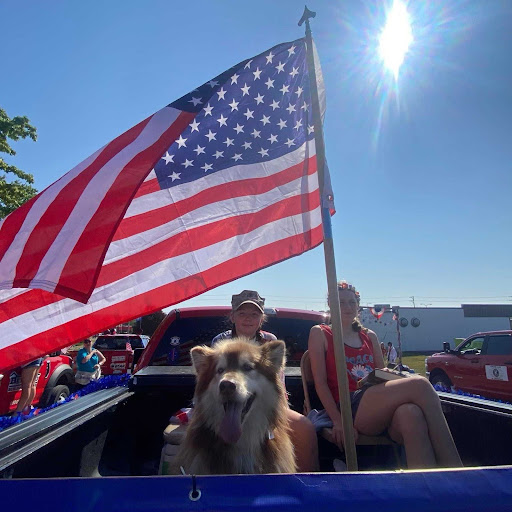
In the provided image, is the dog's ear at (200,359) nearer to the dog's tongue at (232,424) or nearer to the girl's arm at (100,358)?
the dog's tongue at (232,424)

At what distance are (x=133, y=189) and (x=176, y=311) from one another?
2.95m

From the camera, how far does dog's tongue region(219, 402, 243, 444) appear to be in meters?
2.20

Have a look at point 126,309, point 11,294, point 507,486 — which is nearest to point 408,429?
point 507,486

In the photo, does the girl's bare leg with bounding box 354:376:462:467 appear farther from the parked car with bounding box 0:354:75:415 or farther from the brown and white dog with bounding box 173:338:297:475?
the parked car with bounding box 0:354:75:415

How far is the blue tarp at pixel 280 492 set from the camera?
1.08 meters

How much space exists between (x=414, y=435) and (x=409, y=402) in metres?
0.21

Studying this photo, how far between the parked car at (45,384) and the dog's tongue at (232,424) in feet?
18.0

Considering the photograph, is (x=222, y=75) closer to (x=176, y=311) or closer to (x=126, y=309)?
(x=126, y=309)

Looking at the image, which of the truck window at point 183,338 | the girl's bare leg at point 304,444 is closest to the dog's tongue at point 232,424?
the girl's bare leg at point 304,444

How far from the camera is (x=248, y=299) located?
11.9 feet

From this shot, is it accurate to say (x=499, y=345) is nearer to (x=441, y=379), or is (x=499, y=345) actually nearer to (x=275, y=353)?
(x=441, y=379)

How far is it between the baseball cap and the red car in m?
10.2

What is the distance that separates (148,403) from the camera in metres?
3.86

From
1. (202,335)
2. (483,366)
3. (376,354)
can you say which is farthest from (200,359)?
(483,366)
